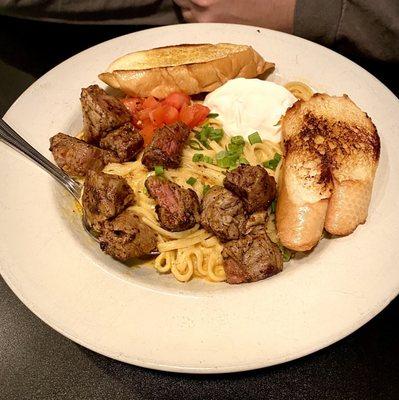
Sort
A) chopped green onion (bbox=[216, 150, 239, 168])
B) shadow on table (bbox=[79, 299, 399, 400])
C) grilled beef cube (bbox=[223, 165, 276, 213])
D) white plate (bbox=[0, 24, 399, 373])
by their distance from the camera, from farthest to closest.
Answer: chopped green onion (bbox=[216, 150, 239, 168]) < grilled beef cube (bbox=[223, 165, 276, 213]) < shadow on table (bbox=[79, 299, 399, 400]) < white plate (bbox=[0, 24, 399, 373])

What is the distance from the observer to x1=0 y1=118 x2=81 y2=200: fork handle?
3.50m

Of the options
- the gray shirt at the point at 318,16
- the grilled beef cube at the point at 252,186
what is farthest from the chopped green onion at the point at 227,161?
the gray shirt at the point at 318,16

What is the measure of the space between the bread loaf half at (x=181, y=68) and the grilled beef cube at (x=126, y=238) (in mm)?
1250

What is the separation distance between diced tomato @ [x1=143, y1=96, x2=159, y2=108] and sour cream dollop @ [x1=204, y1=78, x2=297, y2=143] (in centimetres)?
45

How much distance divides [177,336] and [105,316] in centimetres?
42

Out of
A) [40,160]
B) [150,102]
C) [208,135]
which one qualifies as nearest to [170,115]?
[150,102]

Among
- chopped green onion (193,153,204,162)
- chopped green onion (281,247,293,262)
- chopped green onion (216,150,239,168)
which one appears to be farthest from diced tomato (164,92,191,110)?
chopped green onion (281,247,293,262)

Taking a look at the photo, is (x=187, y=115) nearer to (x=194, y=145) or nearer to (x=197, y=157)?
(x=194, y=145)

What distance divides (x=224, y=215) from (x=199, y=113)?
110 cm

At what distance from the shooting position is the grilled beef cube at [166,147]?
140 inches

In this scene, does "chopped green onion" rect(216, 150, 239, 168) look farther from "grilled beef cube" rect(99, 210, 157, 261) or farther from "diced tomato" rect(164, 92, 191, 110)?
"grilled beef cube" rect(99, 210, 157, 261)

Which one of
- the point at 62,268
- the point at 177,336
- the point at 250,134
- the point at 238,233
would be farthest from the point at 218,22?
the point at 177,336

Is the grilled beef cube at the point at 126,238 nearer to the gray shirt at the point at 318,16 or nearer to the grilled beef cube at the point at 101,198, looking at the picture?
the grilled beef cube at the point at 101,198

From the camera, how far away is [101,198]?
10.5ft
